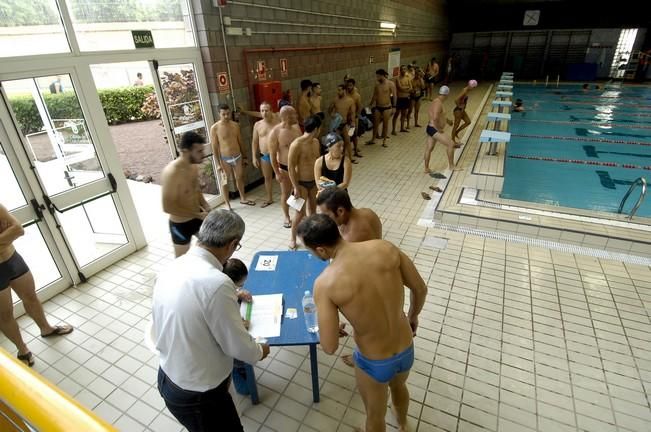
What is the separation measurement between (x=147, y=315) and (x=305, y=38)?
642 cm

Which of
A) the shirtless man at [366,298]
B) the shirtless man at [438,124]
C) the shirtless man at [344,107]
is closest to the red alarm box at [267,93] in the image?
the shirtless man at [344,107]

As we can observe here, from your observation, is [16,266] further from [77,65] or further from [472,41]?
[472,41]

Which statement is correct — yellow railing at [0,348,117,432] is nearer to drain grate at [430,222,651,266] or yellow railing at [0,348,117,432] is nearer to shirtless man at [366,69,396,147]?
drain grate at [430,222,651,266]

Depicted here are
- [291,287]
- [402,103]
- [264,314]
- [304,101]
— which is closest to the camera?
[264,314]

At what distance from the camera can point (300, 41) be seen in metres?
7.16

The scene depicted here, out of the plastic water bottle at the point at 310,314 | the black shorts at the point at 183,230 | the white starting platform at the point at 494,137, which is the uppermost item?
the white starting platform at the point at 494,137

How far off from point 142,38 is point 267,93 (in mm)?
2157

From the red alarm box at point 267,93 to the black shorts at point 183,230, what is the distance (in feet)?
11.0

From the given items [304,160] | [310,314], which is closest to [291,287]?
[310,314]

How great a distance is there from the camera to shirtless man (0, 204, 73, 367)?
261cm

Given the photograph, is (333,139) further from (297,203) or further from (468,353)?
(468,353)

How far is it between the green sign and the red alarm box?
186cm

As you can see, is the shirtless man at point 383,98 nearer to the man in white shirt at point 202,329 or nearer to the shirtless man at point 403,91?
the shirtless man at point 403,91

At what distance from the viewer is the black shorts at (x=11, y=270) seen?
2.68 meters
